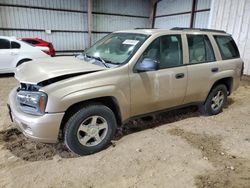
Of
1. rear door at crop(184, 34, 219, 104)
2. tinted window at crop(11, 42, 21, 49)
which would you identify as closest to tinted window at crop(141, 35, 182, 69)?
rear door at crop(184, 34, 219, 104)

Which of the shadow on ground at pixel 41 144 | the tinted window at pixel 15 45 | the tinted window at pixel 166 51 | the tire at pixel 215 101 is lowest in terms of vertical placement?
the shadow on ground at pixel 41 144

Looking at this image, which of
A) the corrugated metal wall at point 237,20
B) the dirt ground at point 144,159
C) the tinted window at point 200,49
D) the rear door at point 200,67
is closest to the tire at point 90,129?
the dirt ground at point 144,159

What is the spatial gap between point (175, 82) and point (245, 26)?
688 centimetres

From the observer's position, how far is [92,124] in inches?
121

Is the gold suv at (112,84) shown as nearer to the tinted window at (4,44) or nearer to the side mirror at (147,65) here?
the side mirror at (147,65)

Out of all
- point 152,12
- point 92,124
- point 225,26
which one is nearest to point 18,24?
point 152,12

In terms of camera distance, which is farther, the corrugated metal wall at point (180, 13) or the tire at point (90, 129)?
the corrugated metal wall at point (180, 13)

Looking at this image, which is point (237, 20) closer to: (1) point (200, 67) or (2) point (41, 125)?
(1) point (200, 67)

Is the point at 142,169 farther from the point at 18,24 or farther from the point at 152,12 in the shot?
the point at 152,12

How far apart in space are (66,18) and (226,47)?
10321 millimetres

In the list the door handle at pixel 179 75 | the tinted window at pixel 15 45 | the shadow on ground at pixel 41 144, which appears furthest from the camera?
the tinted window at pixel 15 45

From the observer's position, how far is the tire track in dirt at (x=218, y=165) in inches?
104

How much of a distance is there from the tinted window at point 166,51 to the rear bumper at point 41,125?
60.6 inches

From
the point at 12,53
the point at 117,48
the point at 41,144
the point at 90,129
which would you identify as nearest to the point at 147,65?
the point at 117,48
